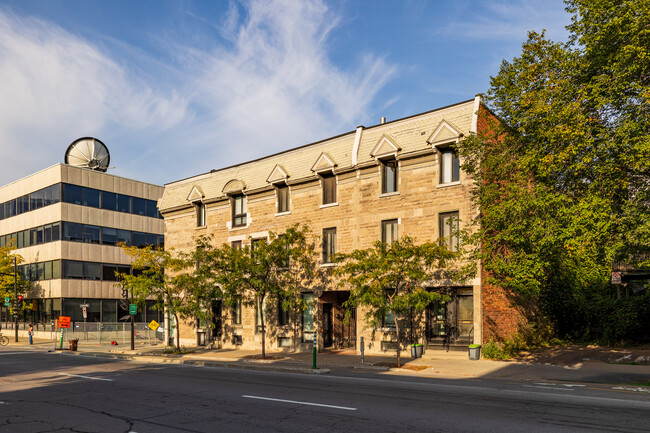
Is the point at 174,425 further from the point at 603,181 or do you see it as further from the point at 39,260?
the point at 39,260

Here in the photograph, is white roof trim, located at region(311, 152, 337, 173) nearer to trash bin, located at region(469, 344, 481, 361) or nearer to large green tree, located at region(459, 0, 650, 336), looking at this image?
large green tree, located at region(459, 0, 650, 336)

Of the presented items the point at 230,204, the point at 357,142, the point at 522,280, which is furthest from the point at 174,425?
the point at 230,204

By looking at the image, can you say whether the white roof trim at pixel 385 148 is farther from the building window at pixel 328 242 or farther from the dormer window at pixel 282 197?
the dormer window at pixel 282 197

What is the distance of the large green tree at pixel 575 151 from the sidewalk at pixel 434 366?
10.4ft

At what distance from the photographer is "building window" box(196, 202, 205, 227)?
122 feet

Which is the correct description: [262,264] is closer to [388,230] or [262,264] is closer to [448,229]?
[388,230]

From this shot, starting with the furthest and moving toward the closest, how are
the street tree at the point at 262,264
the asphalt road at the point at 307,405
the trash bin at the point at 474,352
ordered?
the street tree at the point at 262,264 → the trash bin at the point at 474,352 → the asphalt road at the point at 307,405

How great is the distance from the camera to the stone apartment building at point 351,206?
82.5 ft

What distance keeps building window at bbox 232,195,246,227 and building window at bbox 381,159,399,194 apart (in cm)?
1048

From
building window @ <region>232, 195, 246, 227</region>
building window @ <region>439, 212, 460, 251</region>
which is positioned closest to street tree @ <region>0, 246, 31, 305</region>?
building window @ <region>232, 195, 246, 227</region>

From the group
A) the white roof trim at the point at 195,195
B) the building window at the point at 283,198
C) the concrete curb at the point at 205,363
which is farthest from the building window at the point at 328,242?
the white roof trim at the point at 195,195

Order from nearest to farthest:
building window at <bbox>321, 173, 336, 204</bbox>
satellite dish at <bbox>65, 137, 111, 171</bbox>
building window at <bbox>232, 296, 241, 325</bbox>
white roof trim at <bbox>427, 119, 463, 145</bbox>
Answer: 1. white roof trim at <bbox>427, 119, 463, 145</bbox>
2. building window at <bbox>321, 173, 336, 204</bbox>
3. building window at <bbox>232, 296, 241, 325</bbox>
4. satellite dish at <bbox>65, 137, 111, 171</bbox>

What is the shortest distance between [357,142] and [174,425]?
67.2 feet

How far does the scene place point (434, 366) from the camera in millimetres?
21703
